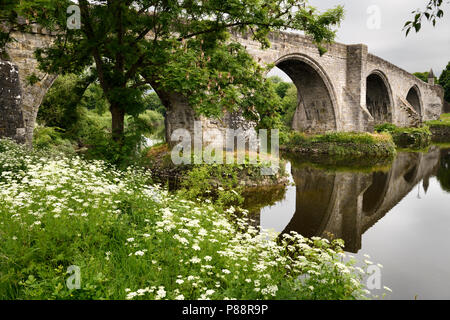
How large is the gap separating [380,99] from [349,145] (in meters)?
13.4

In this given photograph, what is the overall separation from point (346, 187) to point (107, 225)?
906 centimetres

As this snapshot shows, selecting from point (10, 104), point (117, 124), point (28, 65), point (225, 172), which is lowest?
point (225, 172)

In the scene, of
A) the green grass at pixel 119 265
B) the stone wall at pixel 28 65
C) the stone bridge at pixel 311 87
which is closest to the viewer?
the green grass at pixel 119 265

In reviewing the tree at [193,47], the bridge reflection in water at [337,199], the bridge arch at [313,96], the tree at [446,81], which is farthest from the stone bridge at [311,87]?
the tree at [446,81]

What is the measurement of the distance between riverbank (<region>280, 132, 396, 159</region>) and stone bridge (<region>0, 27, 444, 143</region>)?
4.53 feet

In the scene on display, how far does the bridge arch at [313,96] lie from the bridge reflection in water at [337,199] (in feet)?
20.2

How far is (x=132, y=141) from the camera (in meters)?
6.35

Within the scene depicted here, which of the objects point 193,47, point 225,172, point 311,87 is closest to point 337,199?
point 225,172

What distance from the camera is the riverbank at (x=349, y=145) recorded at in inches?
714

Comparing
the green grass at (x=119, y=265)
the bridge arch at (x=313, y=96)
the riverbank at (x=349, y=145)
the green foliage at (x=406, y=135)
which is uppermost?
the bridge arch at (x=313, y=96)

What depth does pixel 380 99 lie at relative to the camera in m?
28.8

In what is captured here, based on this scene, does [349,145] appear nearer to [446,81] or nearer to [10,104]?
[10,104]

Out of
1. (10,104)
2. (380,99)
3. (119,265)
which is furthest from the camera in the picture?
(380,99)

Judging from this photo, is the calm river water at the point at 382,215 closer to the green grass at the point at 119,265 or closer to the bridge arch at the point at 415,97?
the green grass at the point at 119,265
